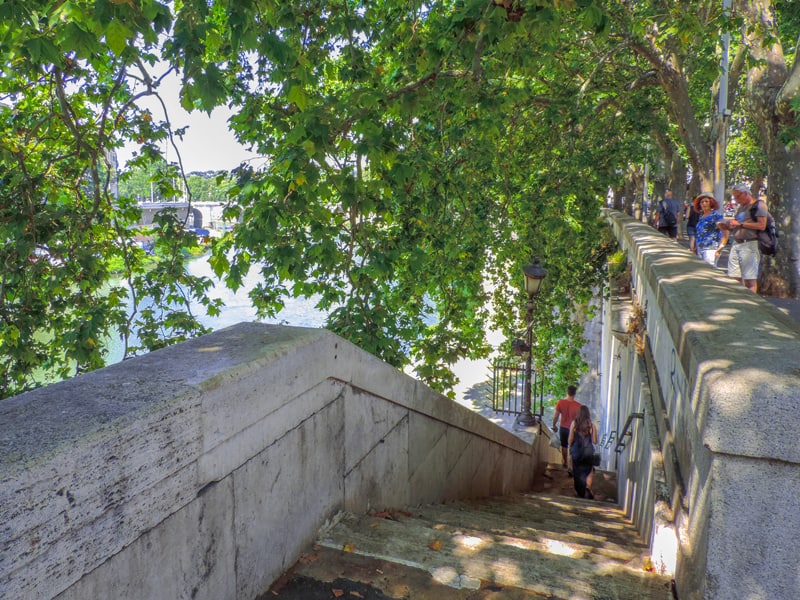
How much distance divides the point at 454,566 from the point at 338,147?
3576 mm

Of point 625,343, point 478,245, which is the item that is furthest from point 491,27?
point 625,343

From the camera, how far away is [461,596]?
2461 millimetres

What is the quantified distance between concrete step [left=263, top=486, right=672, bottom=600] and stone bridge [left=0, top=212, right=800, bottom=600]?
129 mm

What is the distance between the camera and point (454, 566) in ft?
8.87

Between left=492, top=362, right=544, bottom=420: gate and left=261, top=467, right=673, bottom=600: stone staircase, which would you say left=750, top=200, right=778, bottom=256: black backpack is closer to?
left=261, top=467, right=673, bottom=600: stone staircase

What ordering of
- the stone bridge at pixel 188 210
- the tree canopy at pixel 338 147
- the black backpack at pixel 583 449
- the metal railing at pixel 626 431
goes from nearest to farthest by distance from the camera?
the tree canopy at pixel 338 147
the metal railing at pixel 626 431
the stone bridge at pixel 188 210
the black backpack at pixel 583 449

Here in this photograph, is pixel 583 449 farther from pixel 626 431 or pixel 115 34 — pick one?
pixel 115 34

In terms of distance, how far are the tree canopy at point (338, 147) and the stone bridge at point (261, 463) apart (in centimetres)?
188

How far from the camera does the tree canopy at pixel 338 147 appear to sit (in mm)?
4254

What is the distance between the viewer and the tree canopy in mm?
4254

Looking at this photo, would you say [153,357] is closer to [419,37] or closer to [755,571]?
[755,571]

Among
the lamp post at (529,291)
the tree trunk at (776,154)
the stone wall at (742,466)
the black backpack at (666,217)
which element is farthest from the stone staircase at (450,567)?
the black backpack at (666,217)

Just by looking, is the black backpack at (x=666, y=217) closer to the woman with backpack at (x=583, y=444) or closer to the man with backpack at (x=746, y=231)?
the man with backpack at (x=746, y=231)

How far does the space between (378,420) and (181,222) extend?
3808 millimetres
